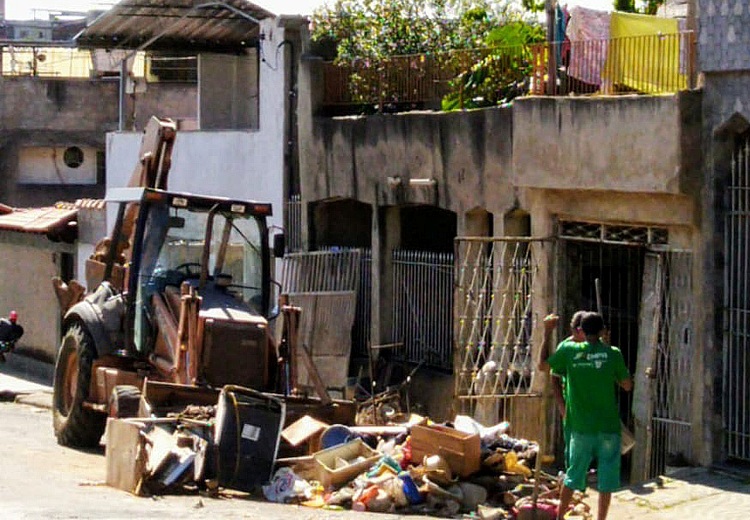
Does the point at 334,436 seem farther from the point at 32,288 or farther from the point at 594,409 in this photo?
the point at 32,288

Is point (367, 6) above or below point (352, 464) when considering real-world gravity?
above

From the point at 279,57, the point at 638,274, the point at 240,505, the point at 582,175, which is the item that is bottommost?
the point at 240,505

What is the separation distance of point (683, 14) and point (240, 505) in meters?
9.13

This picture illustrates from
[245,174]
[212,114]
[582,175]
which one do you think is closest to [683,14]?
[582,175]

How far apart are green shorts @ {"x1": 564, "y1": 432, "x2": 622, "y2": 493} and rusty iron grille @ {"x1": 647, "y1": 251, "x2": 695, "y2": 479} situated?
3086 mm

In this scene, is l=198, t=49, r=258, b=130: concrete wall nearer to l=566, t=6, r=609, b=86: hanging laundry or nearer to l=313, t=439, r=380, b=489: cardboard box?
l=566, t=6, r=609, b=86: hanging laundry

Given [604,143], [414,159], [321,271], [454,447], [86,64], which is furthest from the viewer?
[86,64]

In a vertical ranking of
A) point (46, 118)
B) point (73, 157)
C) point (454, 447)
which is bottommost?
point (454, 447)

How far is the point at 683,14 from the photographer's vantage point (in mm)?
18422

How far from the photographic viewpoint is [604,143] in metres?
15.2

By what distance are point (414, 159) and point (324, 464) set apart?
21.1ft

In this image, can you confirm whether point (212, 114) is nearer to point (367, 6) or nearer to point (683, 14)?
point (367, 6)

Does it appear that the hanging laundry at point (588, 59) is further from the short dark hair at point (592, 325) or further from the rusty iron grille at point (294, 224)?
the rusty iron grille at point (294, 224)

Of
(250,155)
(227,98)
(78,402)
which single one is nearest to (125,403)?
(78,402)
